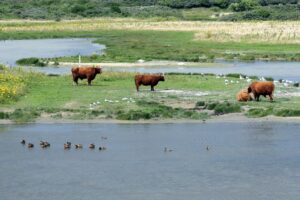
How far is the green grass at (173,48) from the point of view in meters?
54.2

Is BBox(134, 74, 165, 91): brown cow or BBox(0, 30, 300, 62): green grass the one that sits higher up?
BBox(134, 74, 165, 91): brown cow

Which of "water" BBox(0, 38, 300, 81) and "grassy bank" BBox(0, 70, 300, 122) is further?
"water" BBox(0, 38, 300, 81)

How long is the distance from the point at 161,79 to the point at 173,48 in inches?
1086

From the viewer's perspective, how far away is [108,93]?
33250 mm

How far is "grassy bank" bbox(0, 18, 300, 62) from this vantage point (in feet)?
183

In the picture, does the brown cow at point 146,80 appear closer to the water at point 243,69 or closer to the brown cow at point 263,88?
the brown cow at point 263,88

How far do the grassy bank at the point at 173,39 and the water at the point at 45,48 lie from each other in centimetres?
149

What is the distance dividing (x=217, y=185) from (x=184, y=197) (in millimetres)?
1317

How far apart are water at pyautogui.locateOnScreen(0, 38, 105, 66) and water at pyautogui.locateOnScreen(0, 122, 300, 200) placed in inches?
960

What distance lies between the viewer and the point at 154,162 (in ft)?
74.4

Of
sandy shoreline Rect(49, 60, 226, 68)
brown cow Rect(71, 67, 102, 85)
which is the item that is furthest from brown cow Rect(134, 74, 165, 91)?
sandy shoreline Rect(49, 60, 226, 68)

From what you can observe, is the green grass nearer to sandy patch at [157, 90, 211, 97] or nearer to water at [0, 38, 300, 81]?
water at [0, 38, 300, 81]

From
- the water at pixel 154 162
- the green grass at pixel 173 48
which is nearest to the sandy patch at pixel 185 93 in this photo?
the water at pixel 154 162

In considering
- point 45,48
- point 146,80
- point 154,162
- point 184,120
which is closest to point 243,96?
point 184,120
